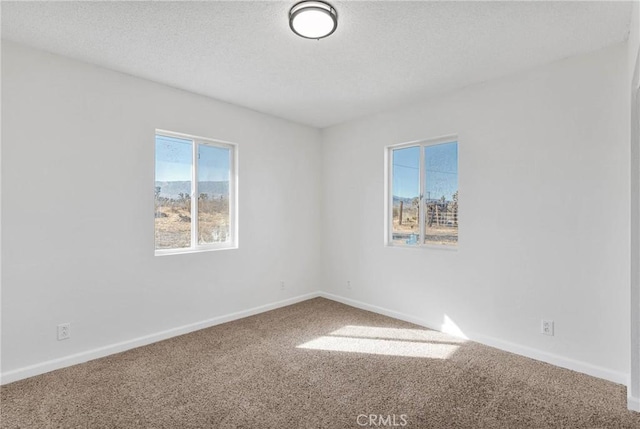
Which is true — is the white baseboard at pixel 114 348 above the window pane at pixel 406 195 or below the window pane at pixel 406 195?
below

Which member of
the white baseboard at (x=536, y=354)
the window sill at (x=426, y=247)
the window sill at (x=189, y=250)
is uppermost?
the window sill at (x=426, y=247)

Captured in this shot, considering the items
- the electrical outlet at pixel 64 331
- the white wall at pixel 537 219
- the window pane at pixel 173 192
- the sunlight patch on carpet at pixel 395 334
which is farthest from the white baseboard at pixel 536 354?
the electrical outlet at pixel 64 331

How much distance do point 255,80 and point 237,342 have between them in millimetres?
2531

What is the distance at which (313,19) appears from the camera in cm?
207

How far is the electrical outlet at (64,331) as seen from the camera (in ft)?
8.60

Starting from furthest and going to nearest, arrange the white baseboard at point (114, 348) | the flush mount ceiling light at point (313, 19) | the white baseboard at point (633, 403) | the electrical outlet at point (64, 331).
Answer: the electrical outlet at point (64, 331) → the white baseboard at point (114, 348) → the white baseboard at point (633, 403) → the flush mount ceiling light at point (313, 19)

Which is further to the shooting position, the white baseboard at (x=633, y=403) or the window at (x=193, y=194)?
the window at (x=193, y=194)

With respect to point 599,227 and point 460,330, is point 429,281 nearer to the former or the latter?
point 460,330

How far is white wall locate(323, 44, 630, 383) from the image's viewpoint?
246cm

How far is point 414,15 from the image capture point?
82.4 inches

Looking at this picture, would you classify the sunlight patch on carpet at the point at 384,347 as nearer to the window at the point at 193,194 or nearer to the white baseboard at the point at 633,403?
the white baseboard at the point at 633,403

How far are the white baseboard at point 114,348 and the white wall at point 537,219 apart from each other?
6.24 feet

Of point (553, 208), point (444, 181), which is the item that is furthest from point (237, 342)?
point (553, 208)

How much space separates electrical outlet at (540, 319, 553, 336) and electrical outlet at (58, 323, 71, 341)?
Answer: 394 cm
